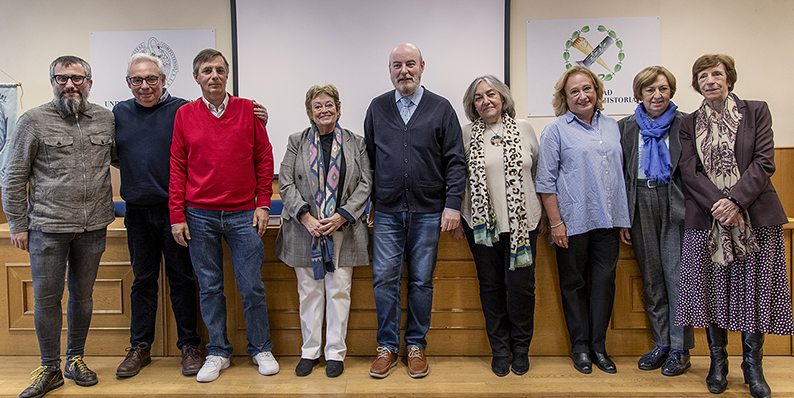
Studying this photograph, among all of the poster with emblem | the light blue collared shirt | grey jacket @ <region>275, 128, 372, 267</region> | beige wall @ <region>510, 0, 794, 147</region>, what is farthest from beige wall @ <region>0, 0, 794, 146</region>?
grey jacket @ <region>275, 128, 372, 267</region>

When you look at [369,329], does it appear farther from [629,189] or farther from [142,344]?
[629,189]

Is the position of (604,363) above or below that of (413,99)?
below

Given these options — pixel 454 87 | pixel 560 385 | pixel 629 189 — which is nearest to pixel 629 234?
pixel 629 189

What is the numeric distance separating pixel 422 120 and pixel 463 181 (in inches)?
13.7

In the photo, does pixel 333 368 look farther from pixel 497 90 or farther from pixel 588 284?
pixel 497 90

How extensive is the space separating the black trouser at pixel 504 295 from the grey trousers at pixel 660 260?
53cm

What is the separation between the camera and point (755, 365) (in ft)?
6.43

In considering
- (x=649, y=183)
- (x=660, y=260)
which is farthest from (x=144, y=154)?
(x=660, y=260)

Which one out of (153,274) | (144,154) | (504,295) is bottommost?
(504,295)

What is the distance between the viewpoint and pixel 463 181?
6.91ft

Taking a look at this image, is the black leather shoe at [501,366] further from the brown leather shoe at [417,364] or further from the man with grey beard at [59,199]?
the man with grey beard at [59,199]

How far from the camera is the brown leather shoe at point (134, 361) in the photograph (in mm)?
2180

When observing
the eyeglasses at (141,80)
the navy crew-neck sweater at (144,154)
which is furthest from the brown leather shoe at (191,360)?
the eyeglasses at (141,80)

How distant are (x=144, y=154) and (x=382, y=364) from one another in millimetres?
1525
